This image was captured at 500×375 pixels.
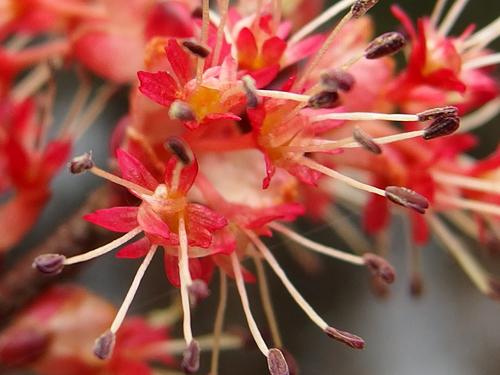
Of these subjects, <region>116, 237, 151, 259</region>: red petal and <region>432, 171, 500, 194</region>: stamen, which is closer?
<region>116, 237, 151, 259</region>: red petal

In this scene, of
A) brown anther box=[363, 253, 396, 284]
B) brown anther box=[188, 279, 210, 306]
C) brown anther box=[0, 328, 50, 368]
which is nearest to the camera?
brown anther box=[188, 279, 210, 306]

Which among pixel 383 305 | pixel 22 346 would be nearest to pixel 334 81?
pixel 22 346

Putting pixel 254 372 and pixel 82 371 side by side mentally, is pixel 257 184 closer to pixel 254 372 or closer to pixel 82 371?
pixel 82 371

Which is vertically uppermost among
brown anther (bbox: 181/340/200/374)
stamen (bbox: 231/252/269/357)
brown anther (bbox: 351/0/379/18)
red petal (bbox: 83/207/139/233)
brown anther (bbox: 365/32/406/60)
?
brown anther (bbox: 351/0/379/18)

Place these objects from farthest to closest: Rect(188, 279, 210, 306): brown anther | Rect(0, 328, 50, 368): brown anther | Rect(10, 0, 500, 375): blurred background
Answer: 1. Rect(10, 0, 500, 375): blurred background
2. Rect(0, 328, 50, 368): brown anther
3. Rect(188, 279, 210, 306): brown anther

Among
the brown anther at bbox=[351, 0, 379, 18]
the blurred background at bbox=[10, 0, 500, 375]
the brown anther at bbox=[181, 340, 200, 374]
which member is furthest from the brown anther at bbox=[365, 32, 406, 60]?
the blurred background at bbox=[10, 0, 500, 375]

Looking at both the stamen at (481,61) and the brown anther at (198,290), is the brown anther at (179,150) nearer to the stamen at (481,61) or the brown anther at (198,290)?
the brown anther at (198,290)

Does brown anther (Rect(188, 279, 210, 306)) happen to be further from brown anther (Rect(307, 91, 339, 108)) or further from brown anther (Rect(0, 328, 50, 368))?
brown anther (Rect(0, 328, 50, 368))
